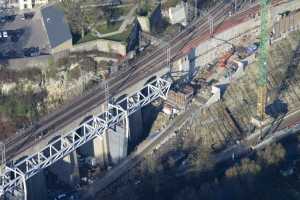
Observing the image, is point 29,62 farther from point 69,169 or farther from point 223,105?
point 223,105

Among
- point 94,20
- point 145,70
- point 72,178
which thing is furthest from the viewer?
point 94,20

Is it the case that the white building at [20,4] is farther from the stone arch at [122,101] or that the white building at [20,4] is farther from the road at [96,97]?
the stone arch at [122,101]

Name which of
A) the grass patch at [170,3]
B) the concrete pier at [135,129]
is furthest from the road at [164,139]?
the grass patch at [170,3]

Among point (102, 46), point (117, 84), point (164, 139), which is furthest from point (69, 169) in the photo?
point (102, 46)

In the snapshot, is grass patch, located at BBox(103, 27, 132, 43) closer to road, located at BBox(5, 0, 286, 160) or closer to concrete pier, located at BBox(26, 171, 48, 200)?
road, located at BBox(5, 0, 286, 160)

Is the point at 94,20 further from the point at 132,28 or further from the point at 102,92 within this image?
the point at 102,92

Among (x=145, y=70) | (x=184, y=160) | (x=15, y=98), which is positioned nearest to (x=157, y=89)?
(x=145, y=70)
